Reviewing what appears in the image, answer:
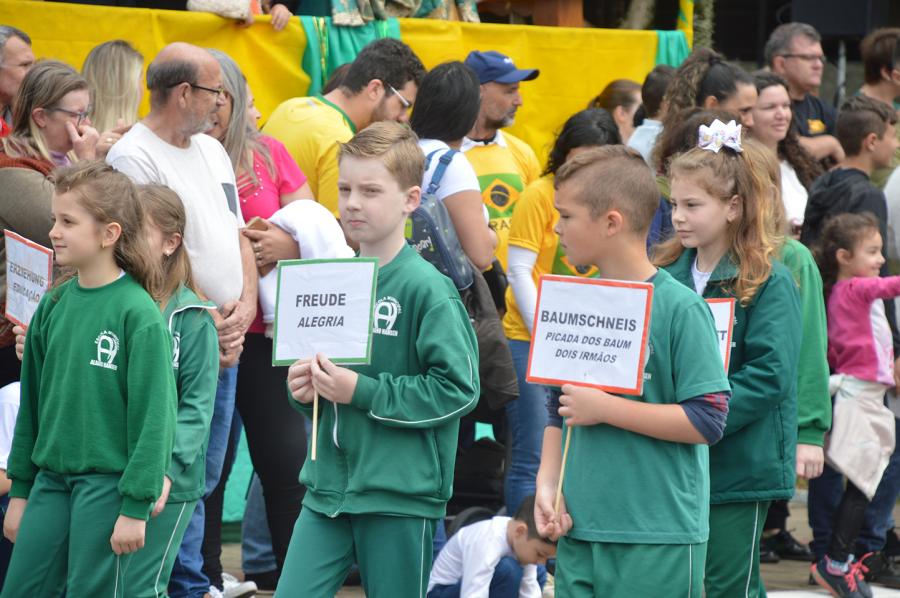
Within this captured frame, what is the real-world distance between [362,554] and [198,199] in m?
1.53

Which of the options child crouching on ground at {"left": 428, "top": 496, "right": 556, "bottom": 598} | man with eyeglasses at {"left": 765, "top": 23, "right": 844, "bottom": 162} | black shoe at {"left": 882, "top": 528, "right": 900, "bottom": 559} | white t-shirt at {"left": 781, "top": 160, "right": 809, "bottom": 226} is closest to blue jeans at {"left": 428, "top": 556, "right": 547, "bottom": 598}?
child crouching on ground at {"left": 428, "top": 496, "right": 556, "bottom": 598}

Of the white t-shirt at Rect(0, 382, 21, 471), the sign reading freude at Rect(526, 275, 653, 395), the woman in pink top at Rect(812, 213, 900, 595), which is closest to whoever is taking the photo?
the sign reading freude at Rect(526, 275, 653, 395)

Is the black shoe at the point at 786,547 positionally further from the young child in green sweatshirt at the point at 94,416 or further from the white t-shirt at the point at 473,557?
the young child in green sweatshirt at the point at 94,416

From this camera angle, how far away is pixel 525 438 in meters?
5.91

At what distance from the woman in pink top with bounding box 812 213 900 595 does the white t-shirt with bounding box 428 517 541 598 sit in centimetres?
164

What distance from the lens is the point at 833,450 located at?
634 centimetres

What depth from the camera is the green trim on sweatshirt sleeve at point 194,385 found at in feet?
13.6

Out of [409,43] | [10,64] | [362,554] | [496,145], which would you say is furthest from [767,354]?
[409,43]

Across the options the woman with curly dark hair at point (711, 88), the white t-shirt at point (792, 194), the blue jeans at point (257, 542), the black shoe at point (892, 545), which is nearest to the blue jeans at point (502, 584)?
the blue jeans at point (257, 542)

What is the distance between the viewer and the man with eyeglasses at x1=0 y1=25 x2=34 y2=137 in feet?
18.5

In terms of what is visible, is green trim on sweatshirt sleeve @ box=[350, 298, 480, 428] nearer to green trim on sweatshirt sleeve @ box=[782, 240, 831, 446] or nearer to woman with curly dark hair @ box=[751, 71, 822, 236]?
green trim on sweatshirt sleeve @ box=[782, 240, 831, 446]

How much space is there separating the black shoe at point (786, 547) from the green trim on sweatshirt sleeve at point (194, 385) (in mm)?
3645

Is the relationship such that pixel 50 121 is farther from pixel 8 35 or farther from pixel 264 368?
pixel 264 368

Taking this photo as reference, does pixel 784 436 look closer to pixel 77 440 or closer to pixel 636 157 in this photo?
pixel 636 157
